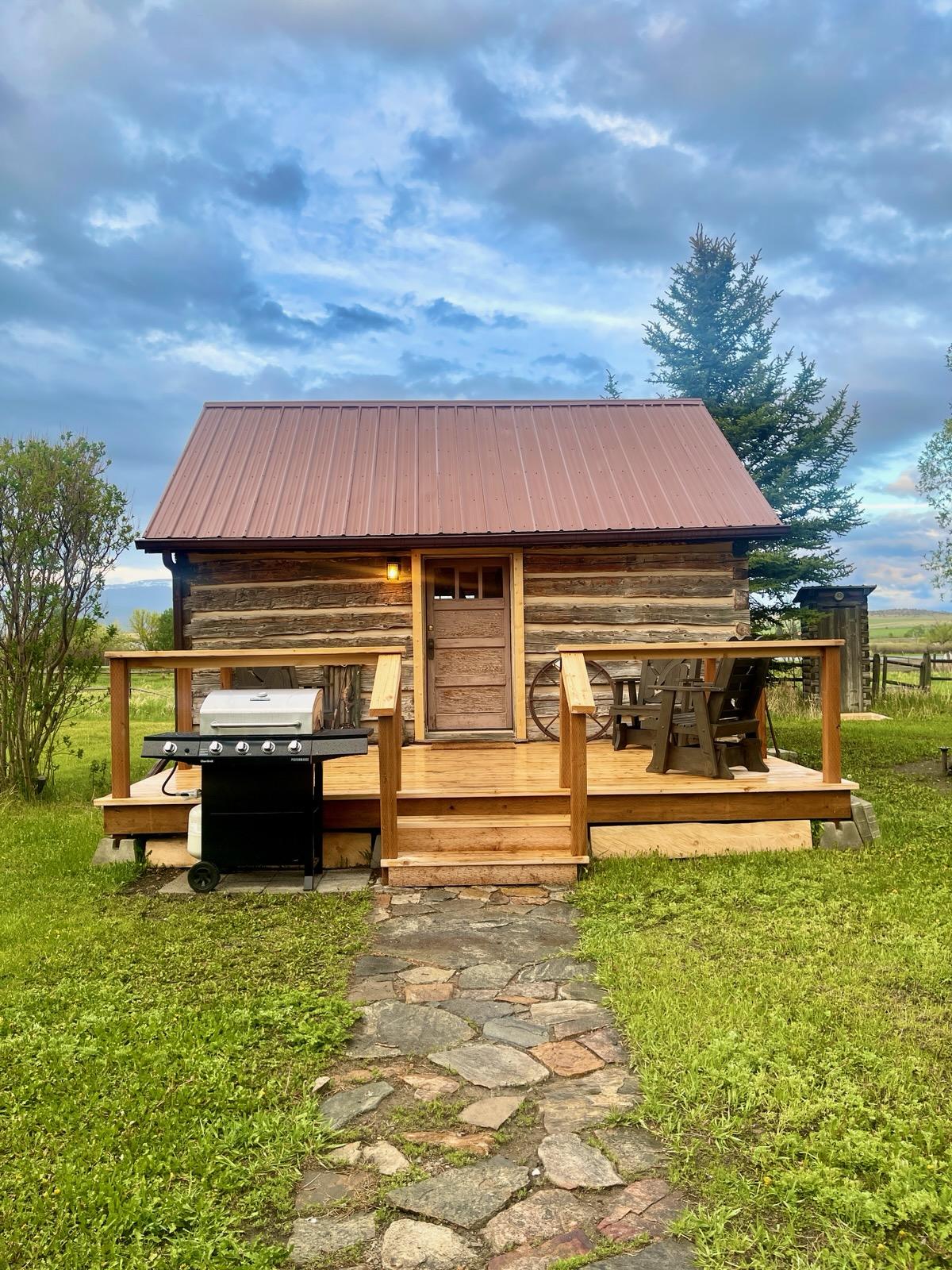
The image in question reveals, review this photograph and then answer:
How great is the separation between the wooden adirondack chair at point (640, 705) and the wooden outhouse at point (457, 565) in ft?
2.28

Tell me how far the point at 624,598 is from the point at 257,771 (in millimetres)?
4820

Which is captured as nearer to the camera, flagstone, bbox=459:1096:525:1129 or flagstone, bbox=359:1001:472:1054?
flagstone, bbox=459:1096:525:1129

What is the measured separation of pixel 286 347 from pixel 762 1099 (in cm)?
12526

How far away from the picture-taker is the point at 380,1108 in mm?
2553

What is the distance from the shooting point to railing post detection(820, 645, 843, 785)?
18.7ft

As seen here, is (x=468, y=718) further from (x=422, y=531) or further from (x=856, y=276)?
(x=856, y=276)

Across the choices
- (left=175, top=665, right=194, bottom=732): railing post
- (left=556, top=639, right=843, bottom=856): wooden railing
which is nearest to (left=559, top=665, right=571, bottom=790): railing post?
(left=556, top=639, right=843, bottom=856): wooden railing

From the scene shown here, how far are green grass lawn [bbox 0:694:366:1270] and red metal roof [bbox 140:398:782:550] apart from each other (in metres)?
4.40


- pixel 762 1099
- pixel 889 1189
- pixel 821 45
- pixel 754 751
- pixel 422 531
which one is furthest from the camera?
pixel 821 45

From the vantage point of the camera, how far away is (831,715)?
5707 millimetres

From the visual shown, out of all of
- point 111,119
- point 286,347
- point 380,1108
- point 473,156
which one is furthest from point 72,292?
point 286,347

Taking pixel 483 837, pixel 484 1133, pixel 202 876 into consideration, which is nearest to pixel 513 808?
pixel 483 837

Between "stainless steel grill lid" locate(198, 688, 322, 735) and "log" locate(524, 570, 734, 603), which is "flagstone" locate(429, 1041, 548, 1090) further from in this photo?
"log" locate(524, 570, 734, 603)

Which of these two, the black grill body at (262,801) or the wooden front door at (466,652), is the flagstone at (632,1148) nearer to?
the black grill body at (262,801)
